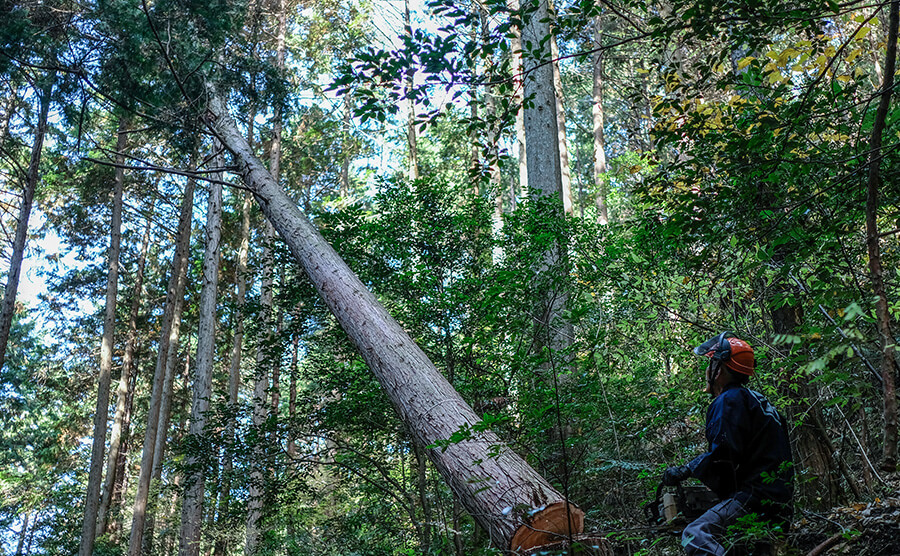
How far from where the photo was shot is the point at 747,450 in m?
3.14

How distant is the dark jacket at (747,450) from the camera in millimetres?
3053

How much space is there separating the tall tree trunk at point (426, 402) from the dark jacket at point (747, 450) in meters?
0.85

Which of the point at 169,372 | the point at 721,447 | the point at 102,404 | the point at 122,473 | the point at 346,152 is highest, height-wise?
the point at 346,152

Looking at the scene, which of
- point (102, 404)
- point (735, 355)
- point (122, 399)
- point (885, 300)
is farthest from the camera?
point (122, 399)

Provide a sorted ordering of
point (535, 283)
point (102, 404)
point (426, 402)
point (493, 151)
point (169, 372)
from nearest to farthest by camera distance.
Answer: point (426, 402) < point (535, 283) < point (493, 151) < point (102, 404) < point (169, 372)

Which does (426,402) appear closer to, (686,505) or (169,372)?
(686,505)

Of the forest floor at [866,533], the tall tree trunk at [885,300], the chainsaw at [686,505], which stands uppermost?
the tall tree trunk at [885,300]

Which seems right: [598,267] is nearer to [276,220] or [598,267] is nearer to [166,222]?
[276,220]

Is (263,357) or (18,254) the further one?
(18,254)

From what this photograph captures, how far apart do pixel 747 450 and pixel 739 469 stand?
0.35 ft

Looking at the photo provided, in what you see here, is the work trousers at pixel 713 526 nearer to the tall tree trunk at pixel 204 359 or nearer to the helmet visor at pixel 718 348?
the helmet visor at pixel 718 348

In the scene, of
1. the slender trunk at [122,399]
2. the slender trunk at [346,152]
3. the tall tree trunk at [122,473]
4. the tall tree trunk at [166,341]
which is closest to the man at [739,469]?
the tall tree trunk at [166,341]

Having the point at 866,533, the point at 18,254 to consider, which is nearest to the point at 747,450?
the point at 866,533

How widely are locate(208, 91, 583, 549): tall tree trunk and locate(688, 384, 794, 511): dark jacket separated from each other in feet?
2.80
